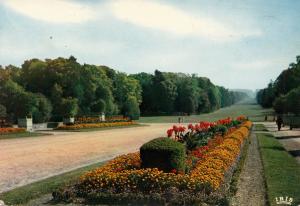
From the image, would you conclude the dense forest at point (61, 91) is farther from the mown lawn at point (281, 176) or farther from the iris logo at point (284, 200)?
the iris logo at point (284, 200)

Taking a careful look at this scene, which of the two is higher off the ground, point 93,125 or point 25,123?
point 25,123

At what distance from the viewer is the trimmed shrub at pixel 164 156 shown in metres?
13.5

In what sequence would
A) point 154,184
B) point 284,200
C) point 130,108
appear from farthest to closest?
point 130,108 → point 154,184 → point 284,200

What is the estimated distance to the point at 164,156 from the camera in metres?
13.5

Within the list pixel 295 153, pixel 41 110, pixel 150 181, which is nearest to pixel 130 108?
pixel 41 110

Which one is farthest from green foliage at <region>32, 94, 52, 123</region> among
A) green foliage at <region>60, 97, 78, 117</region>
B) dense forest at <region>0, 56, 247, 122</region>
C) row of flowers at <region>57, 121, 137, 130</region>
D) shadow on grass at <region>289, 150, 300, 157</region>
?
shadow on grass at <region>289, 150, 300, 157</region>

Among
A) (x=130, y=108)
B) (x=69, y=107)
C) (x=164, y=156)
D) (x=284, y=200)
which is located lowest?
(x=284, y=200)

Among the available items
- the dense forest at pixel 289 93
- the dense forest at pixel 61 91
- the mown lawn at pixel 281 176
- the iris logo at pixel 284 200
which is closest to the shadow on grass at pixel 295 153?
the mown lawn at pixel 281 176

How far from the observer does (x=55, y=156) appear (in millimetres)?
24125

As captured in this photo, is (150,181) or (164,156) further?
(164,156)

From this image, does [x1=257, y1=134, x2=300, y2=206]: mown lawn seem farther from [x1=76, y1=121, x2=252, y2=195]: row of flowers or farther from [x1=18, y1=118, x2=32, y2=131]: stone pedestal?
[x1=18, y1=118, x2=32, y2=131]: stone pedestal

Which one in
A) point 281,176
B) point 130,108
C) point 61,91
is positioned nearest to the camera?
point 281,176

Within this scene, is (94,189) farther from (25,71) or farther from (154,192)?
(25,71)

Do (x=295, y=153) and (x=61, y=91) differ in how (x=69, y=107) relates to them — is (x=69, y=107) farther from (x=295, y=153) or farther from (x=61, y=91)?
(x=295, y=153)
